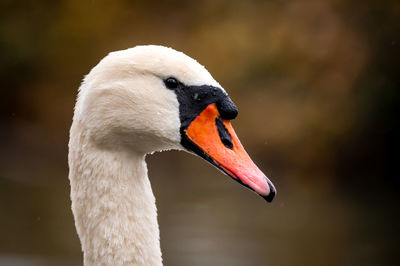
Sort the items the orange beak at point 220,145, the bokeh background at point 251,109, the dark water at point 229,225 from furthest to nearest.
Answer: the bokeh background at point 251,109
the dark water at point 229,225
the orange beak at point 220,145

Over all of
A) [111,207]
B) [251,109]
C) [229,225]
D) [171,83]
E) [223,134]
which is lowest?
[111,207]

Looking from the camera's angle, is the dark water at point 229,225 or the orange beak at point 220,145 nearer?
the orange beak at point 220,145

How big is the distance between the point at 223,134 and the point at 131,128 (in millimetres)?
215

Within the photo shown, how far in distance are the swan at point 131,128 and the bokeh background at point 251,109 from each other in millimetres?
3523

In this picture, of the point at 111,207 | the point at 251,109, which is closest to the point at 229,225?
the point at 251,109

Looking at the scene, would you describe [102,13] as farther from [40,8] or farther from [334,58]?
[334,58]

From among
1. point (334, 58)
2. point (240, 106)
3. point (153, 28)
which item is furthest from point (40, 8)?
point (334, 58)

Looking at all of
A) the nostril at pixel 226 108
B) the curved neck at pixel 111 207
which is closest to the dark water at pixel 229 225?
the curved neck at pixel 111 207

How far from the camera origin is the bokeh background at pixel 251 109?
5.50m

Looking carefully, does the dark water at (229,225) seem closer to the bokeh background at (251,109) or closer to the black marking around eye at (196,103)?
the bokeh background at (251,109)

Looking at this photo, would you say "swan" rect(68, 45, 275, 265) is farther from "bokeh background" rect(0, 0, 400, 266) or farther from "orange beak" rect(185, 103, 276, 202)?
"bokeh background" rect(0, 0, 400, 266)

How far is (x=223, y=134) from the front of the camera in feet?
5.11

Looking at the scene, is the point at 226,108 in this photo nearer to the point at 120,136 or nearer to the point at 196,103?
the point at 196,103

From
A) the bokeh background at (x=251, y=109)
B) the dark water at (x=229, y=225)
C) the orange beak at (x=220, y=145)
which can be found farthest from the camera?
the bokeh background at (x=251, y=109)
